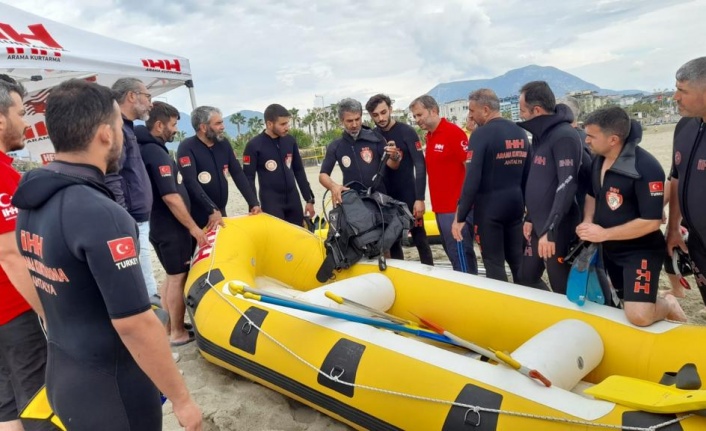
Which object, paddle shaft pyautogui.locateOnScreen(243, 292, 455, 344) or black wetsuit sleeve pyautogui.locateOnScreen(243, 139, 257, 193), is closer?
paddle shaft pyautogui.locateOnScreen(243, 292, 455, 344)

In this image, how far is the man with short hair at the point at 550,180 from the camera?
103 inches

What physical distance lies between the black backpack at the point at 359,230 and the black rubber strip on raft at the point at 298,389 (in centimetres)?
94

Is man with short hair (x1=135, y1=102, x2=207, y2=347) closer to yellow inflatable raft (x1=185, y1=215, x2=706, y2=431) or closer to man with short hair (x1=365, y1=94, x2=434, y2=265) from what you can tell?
yellow inflatable raft (x1=185, y1=215, x2=706, y2=431)

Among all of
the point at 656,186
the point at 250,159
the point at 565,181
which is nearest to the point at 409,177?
the point at 250,159

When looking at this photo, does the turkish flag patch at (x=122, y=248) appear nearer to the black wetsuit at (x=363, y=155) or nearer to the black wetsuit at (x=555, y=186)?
the black wetsuit at (x=555, y=186)

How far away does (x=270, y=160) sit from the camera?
4254 millimetres

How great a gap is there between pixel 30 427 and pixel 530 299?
228 centimetres

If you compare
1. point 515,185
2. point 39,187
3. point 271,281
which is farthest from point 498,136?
point 39,187

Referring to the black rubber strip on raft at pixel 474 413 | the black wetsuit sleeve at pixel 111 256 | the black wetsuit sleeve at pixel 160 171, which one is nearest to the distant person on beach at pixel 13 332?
the black wetsuit sleeve at pixel 111 256

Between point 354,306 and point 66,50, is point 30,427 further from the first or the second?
point 66,50

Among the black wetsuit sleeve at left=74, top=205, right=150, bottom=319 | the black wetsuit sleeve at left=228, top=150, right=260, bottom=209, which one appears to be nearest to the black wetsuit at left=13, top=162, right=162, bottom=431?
the black wetsuit sleeve at left=74, top=205, right=150, bottom=319

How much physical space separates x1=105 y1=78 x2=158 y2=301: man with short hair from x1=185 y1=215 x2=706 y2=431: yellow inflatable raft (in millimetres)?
553

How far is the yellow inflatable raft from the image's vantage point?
174cm

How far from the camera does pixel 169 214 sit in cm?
321
